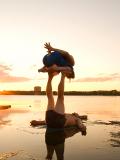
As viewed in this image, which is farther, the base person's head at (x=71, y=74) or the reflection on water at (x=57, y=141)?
the base person's head at (x=71, y=74)

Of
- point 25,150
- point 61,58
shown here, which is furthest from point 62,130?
point 61,58

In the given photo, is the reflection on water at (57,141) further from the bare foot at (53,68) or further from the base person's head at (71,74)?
the bare foot at (53,68)

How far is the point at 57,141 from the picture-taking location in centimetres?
1270

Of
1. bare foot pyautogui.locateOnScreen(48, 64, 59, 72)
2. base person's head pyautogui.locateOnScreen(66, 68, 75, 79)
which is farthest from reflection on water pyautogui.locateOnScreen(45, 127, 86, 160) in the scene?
bare foot pyautogui.locateOnScreen(48, 64, 59, 72)

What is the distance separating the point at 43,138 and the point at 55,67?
15.0ft

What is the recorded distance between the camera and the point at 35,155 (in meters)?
10.9

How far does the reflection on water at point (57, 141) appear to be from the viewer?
1061 cm

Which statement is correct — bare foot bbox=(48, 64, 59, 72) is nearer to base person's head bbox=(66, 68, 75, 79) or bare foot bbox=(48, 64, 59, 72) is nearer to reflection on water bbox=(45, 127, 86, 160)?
base person's head bbox=(66, 68, 75, 79)

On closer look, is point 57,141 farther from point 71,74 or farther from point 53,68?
point 53,68

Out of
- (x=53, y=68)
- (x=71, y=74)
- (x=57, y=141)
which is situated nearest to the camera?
(x=53, y=68)

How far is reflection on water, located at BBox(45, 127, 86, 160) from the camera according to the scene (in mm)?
10614

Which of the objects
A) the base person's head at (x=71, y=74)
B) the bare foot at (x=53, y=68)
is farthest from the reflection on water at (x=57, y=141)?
the bare foot at (x=53, y=68)

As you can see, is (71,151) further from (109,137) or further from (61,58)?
(109,137)

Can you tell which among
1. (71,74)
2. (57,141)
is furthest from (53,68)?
(57,141)
